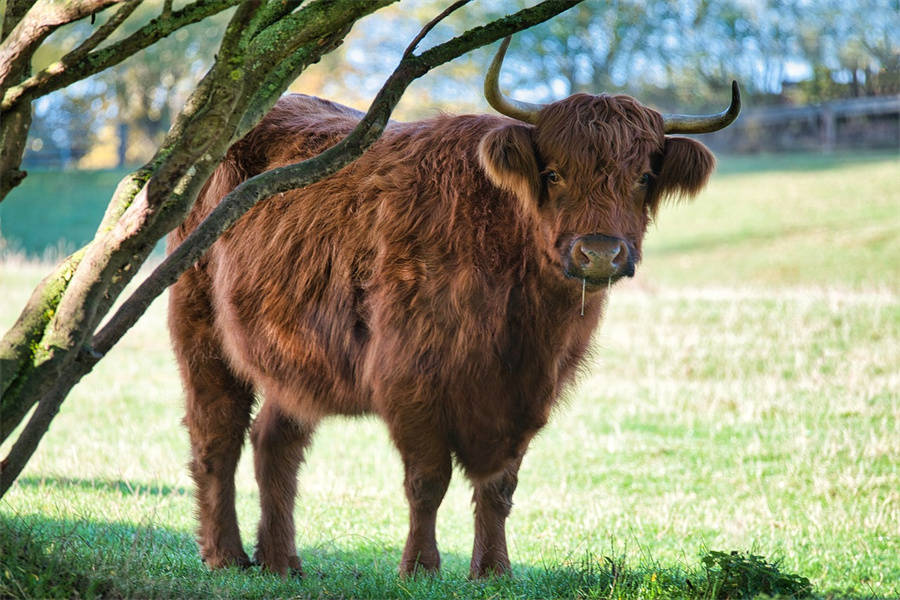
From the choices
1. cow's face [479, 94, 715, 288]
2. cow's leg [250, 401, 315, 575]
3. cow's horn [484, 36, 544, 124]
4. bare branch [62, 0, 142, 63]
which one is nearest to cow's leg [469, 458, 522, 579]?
cow's leg [250, 401, 315, 575]

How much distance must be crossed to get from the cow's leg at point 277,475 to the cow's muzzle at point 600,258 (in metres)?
2.35

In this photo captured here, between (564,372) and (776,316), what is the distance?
34.0ft

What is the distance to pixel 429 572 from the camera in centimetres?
513

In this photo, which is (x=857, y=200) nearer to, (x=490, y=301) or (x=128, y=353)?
(x=128, y=353)

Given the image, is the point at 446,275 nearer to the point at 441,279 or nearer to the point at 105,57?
the point at 441,279

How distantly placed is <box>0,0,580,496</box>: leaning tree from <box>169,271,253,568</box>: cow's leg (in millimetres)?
2491

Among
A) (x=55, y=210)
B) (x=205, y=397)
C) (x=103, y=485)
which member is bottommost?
(x=103, y=485)

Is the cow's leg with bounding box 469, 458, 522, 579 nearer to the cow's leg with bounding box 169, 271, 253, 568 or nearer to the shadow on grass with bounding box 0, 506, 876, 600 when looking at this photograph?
the shadow on grass with bounding box 0, 506, 876, 600

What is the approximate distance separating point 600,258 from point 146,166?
203cm

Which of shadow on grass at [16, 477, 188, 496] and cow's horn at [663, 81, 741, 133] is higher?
cow's horn at [663, 81, 741, 133]

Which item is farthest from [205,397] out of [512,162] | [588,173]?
[588,173]

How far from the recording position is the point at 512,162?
498cm

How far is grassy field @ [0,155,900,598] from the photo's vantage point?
438cm

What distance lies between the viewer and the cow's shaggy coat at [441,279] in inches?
199
